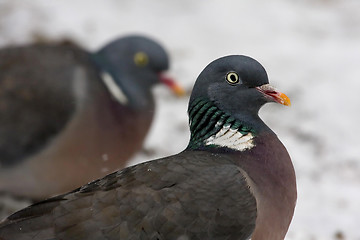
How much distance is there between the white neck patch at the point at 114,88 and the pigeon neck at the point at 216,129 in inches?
74.5

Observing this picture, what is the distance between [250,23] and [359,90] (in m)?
1.63

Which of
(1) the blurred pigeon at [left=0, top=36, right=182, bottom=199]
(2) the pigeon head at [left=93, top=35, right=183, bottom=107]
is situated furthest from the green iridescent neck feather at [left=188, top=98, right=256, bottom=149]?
(2) the pigeon head at [left=93, top=35, right=183, bottom=107]

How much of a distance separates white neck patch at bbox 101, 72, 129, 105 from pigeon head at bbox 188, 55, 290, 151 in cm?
193

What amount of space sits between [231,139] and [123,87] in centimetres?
220

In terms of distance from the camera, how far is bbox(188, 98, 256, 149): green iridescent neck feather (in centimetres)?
390

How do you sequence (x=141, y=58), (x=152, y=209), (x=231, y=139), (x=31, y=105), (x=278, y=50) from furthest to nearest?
1. (x=278, y=50)
2. (x=141, y=58)
3. (x=31, y=105)
4. (x=231, y=139)
5. (x=152, y=209)

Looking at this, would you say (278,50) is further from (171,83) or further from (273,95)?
(273,95)

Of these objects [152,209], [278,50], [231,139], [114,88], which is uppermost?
[278,50]

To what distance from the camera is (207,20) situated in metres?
8.32

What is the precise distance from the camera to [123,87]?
233 inches

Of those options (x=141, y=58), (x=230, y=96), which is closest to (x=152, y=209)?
(x=230, y=96)

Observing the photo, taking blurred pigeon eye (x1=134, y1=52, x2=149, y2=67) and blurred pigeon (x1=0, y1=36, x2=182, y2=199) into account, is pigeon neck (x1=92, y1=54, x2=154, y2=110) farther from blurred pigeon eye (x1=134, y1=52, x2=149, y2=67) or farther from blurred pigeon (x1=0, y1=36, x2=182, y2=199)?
blurred pigeon eye (x1=134, y1=52, x2=149, y2=67)

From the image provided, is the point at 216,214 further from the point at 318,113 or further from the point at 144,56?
the point at 318,113

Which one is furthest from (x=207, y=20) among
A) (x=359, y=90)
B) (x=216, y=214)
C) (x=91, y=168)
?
(x=216, y=214)
